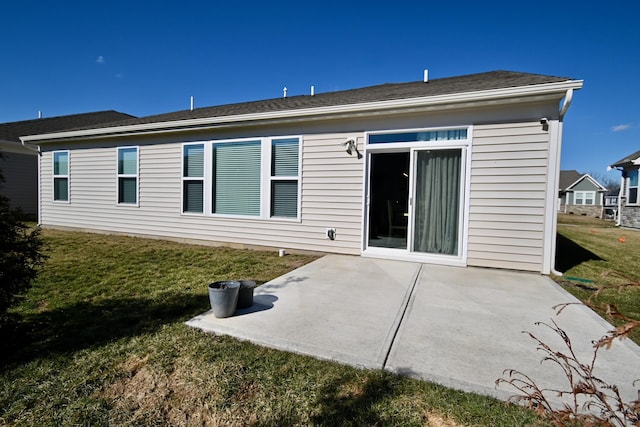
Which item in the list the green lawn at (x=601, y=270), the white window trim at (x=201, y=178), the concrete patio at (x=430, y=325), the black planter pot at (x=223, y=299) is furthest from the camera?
the white window trim at (x=201, y=178)

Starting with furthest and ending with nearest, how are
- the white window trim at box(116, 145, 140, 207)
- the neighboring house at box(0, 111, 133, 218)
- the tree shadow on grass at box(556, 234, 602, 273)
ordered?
the neighboring house at box(0, 111, 133, 218) < the white window trim at box(116, 145, 140, 207) < the tree shadow on grass at box(556, 234, 602, 273)

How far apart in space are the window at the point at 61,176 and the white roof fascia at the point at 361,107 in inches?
56.1

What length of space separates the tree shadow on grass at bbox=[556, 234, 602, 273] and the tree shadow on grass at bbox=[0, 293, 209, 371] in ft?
20.4

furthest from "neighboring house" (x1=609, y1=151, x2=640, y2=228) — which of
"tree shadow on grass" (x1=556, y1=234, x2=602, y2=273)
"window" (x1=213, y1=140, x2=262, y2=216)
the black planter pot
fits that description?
the black planter pot

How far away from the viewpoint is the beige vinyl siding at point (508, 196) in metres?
4.77

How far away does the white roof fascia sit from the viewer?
4.41m

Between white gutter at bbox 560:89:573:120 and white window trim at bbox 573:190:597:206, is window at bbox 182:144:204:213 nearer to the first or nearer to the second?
white gutter at bbox 560:89:573:120

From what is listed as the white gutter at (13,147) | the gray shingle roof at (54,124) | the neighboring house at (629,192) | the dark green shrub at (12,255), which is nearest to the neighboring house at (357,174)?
the dark green shrub at (12,255)

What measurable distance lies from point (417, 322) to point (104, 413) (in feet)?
8.48

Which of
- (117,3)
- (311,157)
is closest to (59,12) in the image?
(117,3)

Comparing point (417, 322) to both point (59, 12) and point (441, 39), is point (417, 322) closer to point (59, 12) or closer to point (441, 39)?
point (441, 39)

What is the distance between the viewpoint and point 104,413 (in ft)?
5.99

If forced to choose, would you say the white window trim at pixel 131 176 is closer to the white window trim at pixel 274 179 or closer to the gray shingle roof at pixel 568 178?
the white window trim at pixel 274 179

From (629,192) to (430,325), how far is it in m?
18.1
